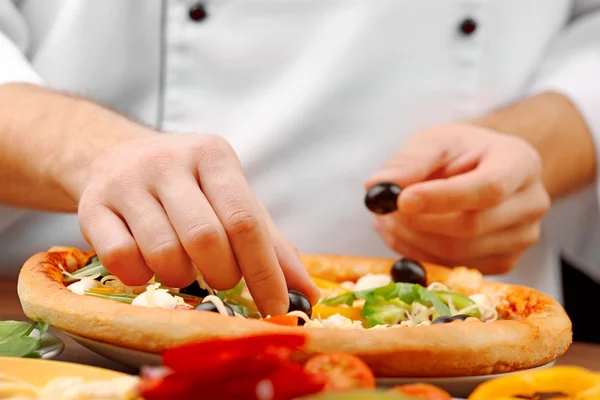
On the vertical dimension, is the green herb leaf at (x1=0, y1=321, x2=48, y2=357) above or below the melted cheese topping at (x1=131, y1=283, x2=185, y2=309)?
below

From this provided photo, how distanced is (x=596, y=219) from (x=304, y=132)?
828 millimetres

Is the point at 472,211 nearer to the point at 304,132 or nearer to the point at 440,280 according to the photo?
the point at 440,280

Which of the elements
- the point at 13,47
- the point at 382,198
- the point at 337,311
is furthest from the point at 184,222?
the point at 13,47

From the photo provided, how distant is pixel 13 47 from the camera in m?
1.55

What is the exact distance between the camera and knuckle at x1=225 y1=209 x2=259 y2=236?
0.83 m

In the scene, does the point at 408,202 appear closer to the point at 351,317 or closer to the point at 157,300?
the point at 351,317

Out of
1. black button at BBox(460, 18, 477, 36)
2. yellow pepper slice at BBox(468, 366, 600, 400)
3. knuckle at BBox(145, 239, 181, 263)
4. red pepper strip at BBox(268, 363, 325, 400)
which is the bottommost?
yellow pepper slice at BBox(468, 366, 600, 400)

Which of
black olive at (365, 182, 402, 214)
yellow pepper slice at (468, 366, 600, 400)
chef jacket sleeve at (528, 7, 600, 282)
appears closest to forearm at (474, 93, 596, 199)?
chef jacket sleeve at (528, 7, 600, 282)

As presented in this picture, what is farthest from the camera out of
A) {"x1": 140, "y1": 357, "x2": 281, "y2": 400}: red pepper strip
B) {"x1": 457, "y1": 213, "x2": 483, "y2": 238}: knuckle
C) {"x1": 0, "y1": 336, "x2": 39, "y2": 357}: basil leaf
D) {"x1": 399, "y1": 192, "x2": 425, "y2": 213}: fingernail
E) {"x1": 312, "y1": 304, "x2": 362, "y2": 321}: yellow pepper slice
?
{"x1": 457, "y1": 213, "x2": 483, "y2": 238}: knuckle

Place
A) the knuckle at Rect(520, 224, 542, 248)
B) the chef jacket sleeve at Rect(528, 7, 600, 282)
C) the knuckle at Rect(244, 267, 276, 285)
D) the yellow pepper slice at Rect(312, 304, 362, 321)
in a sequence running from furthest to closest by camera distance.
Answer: the chef jacket sleeve at Rect(528, 7, 600, 282) → the knuckle at Rect(520, 224, 542, 248) → the yellow pepper slice at Rect(312, 304, 362, 321) → the knuckle at Rect(244, 267, 276, 285)

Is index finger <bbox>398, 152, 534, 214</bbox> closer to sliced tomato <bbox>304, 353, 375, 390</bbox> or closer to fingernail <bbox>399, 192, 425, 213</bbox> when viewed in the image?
fingernail <bbox>399, 192, 425, 213</bbox>

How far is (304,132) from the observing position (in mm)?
1741

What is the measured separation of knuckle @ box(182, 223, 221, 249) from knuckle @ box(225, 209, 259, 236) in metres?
0.02

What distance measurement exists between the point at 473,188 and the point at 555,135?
2.04 ft
